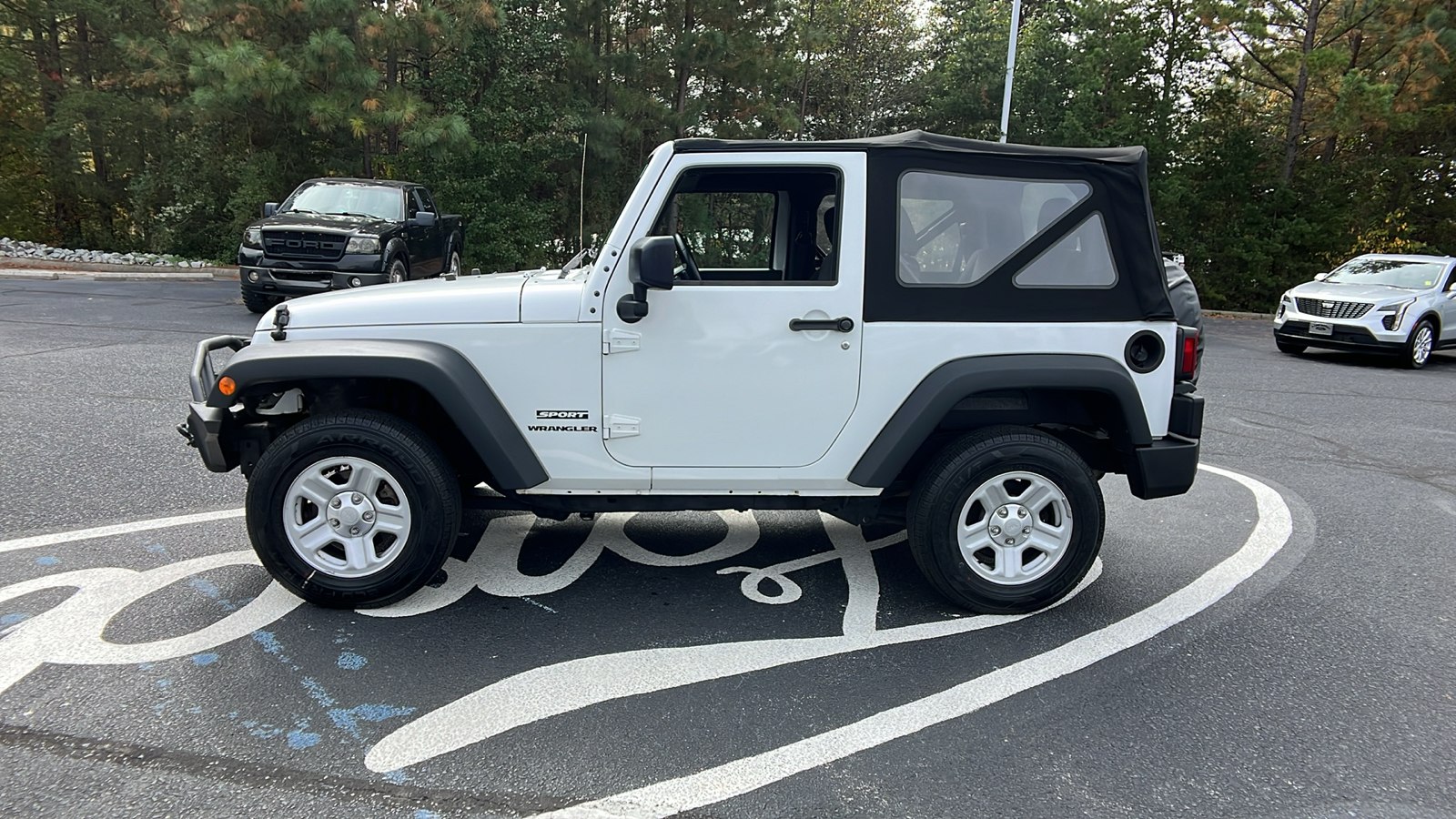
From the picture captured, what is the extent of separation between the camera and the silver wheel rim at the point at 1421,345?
12.0 meters

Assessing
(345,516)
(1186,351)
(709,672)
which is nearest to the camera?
(709,672)

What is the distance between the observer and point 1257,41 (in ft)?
59.5

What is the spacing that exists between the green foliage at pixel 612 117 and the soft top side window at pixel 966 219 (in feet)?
48.7

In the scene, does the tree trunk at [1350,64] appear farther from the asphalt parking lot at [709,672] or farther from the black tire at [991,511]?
the black tire at [991,511]

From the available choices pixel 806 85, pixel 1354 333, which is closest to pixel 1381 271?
pixel 1354 333

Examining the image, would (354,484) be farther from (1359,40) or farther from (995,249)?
(1359,40)

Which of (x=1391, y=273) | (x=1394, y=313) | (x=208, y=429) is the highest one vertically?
(x=1391, y=273)

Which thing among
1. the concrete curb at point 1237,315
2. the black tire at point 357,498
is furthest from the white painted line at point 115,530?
the concrete curb at point 1237,315

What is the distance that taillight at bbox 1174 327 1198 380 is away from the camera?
383 centimetres

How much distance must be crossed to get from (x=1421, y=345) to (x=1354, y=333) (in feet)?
3.15

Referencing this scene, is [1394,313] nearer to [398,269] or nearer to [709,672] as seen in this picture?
[709,672]

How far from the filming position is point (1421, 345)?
12078 mm

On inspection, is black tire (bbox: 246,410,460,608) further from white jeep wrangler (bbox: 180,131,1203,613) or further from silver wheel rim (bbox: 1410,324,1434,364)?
silver wheel rim (bbox: 1410,324,1434,364)

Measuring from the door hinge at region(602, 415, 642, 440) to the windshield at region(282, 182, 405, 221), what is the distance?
997 centimetres
